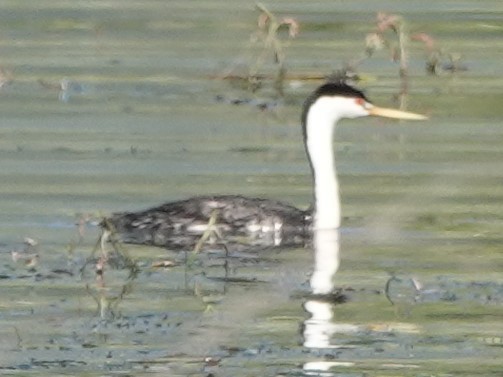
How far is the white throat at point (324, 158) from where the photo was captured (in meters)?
15.6

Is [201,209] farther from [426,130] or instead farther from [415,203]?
[426,130]

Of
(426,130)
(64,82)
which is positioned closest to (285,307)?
(426,130)

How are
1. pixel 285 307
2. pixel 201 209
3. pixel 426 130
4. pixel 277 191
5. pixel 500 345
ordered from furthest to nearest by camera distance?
pixel 426 130 → pixel 277 191 → pixel 201 209 → pixel 285 307 → pixel 500 345

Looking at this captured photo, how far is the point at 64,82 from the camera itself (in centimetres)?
2034

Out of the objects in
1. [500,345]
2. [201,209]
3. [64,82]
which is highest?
[64,82]

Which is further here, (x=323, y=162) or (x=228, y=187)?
(x=228, y=187)

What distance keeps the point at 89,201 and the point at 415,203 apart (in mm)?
2089

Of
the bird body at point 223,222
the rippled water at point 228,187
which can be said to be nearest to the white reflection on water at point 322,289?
the rippled water at point 228,187

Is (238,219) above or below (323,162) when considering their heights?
below

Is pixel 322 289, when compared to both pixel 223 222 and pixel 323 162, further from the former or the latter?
pixel 323 162

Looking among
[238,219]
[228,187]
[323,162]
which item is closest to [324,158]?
[323,162]

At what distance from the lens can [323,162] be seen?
53.0ft

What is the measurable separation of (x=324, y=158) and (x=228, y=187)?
0.76 m

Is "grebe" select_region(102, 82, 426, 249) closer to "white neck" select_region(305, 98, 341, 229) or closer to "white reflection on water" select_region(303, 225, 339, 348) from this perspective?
"white neck" select_region(305, 98, 341, 229)
